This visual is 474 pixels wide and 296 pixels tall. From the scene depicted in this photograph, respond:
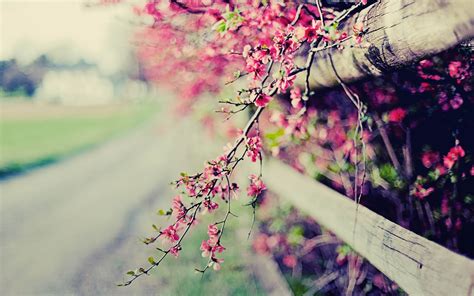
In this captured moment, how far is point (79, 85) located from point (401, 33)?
106674mm

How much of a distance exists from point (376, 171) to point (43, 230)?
5300 millimetres

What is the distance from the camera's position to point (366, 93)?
3.38 m

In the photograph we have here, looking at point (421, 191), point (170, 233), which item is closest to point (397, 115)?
point (421, 191)

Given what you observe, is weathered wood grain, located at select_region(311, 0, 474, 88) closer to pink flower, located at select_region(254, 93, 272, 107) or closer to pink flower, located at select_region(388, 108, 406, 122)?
pink flower, located at select_region(254, 93, 272, 107)

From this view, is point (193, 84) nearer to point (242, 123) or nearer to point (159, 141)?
point (242, 123)

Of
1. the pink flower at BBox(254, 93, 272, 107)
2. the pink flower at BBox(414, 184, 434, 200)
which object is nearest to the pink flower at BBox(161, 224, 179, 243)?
the pink flower at BBox(254, 93, 272, 107)

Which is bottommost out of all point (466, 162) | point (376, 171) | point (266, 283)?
point (266, 283)

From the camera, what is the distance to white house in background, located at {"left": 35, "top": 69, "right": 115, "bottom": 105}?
82.9 meters

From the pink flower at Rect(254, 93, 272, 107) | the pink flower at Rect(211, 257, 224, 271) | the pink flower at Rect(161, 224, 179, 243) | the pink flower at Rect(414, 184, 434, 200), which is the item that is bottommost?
the pink flower at Rect(211, 257, 224, 271)

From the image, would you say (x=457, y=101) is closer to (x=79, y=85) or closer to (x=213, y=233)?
(x=213, y=233)

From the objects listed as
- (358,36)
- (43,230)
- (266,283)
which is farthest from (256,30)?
(43,230)

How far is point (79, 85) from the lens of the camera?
10056 centimetres

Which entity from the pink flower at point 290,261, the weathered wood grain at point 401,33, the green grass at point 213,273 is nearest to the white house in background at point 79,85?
the green grass at point 213,273

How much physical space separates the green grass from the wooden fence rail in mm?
1511
